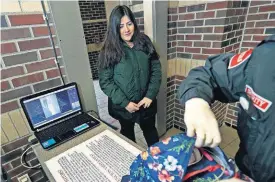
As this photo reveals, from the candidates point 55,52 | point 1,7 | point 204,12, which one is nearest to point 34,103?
point 55,52

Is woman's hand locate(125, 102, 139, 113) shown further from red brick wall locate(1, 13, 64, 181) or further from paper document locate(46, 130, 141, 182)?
red brick wall locate(1, 13, 64, 181)

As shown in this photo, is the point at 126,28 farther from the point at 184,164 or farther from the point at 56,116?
the point at 184,164

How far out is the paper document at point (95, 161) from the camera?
0.71 meters

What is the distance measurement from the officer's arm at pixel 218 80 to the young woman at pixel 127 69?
68cm

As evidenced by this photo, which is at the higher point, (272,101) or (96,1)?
(96,1)

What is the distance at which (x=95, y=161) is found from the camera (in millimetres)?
784

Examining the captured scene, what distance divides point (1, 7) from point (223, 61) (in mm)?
1136

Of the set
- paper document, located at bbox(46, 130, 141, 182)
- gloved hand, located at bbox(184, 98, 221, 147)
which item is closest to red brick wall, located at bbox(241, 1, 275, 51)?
gloved hand, located at bbox(184, 98, 221, 147)

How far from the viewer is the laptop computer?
0.93 metres

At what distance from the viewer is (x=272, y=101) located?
0.55 m

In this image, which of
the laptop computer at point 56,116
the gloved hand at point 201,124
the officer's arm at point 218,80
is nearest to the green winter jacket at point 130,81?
the laptop computer at point 56,116

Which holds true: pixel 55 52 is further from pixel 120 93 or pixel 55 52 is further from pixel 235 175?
pixel 235 175

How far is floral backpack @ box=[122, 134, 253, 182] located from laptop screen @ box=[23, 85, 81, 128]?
709 millimetres

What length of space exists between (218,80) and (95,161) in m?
0.66
